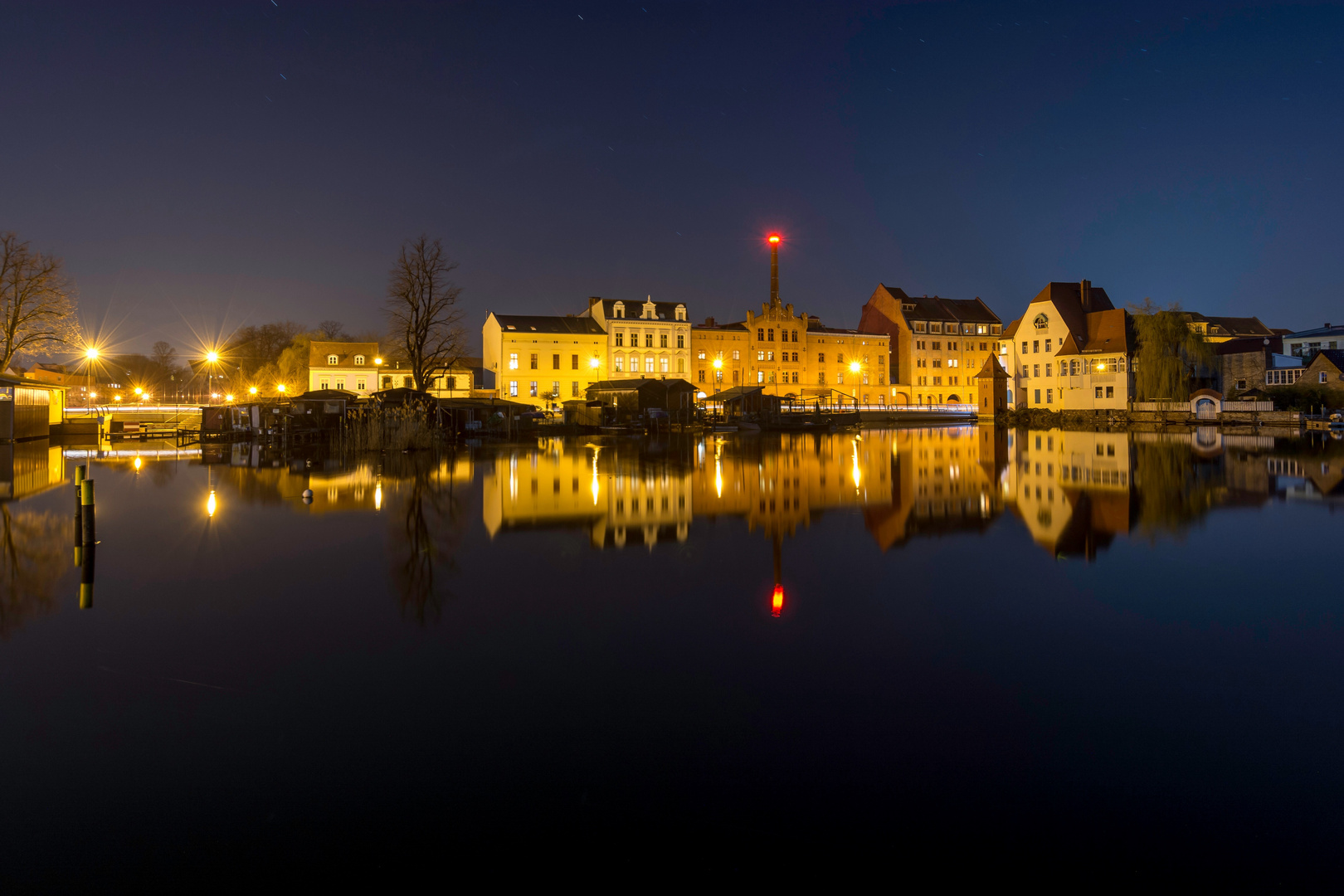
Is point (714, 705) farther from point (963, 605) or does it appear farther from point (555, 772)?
point (963, 605)

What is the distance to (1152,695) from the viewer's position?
525 cm

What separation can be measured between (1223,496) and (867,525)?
9321 mm

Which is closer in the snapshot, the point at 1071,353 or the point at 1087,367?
the point at 1087,367

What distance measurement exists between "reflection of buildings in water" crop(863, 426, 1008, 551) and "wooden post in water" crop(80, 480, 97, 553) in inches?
412

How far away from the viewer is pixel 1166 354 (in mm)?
57719

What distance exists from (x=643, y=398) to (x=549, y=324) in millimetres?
21157

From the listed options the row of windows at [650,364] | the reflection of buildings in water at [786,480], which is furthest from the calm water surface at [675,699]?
the row of windows at [650,364]

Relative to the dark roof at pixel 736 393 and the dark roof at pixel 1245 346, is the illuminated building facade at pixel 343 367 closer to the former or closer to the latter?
the dark roof at pixel 736 393

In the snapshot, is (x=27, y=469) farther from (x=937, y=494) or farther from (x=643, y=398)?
(x=643, y=398)

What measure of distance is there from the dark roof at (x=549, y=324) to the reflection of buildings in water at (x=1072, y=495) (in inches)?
1809

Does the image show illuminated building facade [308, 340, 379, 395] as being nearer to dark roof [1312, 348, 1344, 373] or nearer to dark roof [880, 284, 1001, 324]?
dark roof [880, 284, 1001, 324]

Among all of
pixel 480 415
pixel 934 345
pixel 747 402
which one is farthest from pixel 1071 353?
pixel 480 415

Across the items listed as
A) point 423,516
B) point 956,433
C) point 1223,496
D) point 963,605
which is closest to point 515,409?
point 956,433

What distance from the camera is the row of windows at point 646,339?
236 feet
